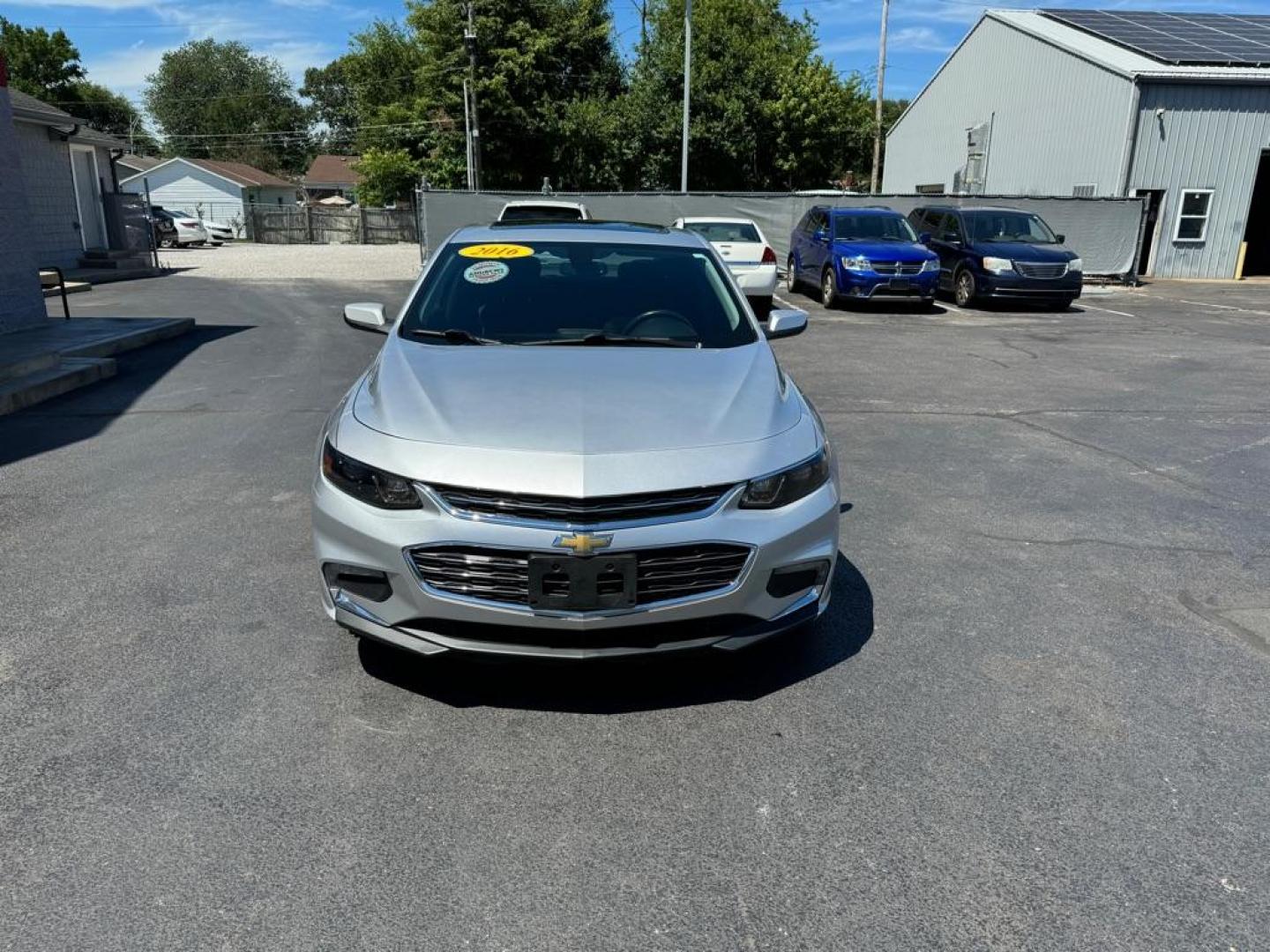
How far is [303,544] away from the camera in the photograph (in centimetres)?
487

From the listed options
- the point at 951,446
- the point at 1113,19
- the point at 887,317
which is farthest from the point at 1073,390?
the point at 1113,19

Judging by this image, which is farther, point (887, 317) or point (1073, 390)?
point (887, 317)

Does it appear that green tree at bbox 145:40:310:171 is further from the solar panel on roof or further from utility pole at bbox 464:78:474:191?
the solar panel on roof

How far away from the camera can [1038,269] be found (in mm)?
16250

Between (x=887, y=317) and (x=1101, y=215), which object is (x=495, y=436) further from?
(x=1101, y=215)

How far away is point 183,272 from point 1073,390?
21.6 meters

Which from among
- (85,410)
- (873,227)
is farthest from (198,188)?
(85,410)

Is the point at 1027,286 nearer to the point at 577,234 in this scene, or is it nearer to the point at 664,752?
the point at 577,234

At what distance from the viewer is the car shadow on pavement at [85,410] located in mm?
7008

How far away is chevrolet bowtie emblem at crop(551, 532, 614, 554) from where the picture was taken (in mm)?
2932

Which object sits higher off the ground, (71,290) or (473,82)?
(473,82)

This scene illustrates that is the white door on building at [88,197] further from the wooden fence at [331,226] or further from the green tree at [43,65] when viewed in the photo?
the green tree at [43,65]

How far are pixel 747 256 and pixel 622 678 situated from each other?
504 inches

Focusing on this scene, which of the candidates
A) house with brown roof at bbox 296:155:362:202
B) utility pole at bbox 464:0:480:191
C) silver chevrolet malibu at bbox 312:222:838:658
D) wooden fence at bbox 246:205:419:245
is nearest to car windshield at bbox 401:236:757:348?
silver chevrolet malibu at bbox 312:222:838:658
